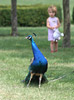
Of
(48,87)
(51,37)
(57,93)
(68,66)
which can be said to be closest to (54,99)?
(57,93)

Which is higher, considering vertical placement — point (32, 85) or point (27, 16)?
point (32, 85)

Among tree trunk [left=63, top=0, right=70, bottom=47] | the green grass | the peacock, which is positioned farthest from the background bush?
the peacock

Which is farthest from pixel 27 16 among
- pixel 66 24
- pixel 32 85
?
pixel 32 85

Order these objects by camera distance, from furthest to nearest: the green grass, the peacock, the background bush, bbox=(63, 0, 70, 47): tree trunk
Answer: the background bush
bbox=(63, 0, 70, 47): tree trunk
the peacock
the green grass

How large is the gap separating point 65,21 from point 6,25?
14957mm

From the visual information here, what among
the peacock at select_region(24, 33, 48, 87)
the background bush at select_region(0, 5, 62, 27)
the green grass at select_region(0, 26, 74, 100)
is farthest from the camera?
the background bush at select_region(0, 5, 62, 27)

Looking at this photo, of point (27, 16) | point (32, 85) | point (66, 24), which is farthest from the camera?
point (27, 16)

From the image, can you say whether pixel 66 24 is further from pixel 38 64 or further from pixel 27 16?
pixel 27 16

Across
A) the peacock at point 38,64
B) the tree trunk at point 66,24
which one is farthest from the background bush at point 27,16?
the peacock at point 38,64

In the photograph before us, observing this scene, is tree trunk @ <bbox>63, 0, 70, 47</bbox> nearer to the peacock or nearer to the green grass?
the green grass

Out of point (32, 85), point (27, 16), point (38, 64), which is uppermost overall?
point (38, 64)

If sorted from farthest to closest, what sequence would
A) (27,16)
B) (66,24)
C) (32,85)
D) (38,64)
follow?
(27,16) < (66,24) < (32,85) < (38,64)

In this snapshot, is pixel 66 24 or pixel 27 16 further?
pixel 27 16

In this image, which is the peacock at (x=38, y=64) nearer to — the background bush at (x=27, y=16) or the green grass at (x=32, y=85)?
the green grass at (x=32, y=85)
